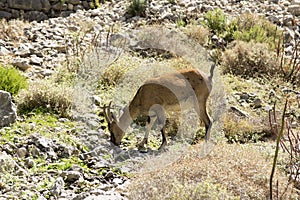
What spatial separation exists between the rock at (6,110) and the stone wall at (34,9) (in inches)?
251

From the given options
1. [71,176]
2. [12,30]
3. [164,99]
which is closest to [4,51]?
[12,30]

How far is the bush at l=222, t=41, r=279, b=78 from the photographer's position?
1031 cm

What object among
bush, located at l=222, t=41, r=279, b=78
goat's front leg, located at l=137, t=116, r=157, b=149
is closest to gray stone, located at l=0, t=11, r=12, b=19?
bush, located at l=222, t=41, r=279, b=78

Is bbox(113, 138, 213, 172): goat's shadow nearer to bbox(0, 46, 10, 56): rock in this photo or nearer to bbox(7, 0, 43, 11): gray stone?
bbox(0, 46, 10, 56): rock

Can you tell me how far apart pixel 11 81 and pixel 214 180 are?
14.1 ft

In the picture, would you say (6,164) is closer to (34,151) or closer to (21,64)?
(34,151)

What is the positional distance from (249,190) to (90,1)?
986 cm

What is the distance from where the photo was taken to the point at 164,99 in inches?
273

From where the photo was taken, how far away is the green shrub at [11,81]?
7.99 m

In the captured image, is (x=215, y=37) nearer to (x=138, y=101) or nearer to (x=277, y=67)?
(x=277, y=67)

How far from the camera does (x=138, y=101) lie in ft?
23.0

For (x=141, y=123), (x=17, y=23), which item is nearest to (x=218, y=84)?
(x=141, y=123)

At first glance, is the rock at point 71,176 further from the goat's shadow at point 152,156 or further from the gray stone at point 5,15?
the gray stone at point 5,15

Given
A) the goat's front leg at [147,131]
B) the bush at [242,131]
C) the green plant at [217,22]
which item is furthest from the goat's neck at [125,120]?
the green plant at [217,22]
